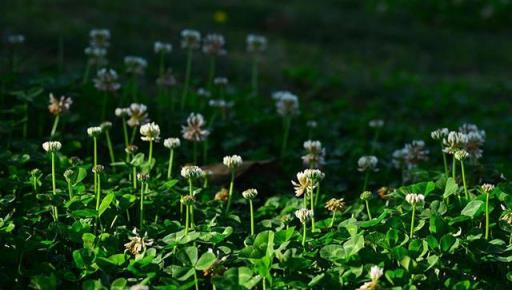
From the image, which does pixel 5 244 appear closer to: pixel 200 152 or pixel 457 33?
pixel 200 152

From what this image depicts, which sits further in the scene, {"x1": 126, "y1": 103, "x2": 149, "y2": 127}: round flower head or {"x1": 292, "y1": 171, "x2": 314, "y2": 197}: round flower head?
{"x1": 126, "y1": 103, "x2": 149, "y2": 127}: round flower head

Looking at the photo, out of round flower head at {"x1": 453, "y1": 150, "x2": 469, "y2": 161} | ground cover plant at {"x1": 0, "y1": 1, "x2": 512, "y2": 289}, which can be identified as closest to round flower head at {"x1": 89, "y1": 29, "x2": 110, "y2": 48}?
ground cover plant at {"x1": 0, "y1": 1, "x2": 512, "y2": 289}

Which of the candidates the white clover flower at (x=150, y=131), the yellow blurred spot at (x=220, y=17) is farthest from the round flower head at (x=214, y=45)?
the yellow blurred spot at (x=220, y=17)

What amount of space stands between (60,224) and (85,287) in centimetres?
41

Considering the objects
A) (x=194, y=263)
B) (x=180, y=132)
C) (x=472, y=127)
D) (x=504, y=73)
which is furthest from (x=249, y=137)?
(x=504, y=73)

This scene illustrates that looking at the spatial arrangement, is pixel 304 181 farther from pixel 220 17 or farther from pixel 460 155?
pixel 220 17

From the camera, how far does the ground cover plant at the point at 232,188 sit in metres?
2.69

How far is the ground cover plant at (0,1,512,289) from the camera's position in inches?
106

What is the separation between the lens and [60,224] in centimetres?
291

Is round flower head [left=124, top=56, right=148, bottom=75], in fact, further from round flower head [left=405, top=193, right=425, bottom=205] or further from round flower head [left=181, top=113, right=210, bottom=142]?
round flower head [left=405, top=193, right=425, bottom=205]

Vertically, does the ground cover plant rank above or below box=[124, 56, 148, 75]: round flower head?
below

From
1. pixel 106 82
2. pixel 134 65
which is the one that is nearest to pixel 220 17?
pixel 134 65

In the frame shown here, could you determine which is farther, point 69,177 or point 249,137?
point 249,137

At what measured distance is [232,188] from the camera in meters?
3.35
